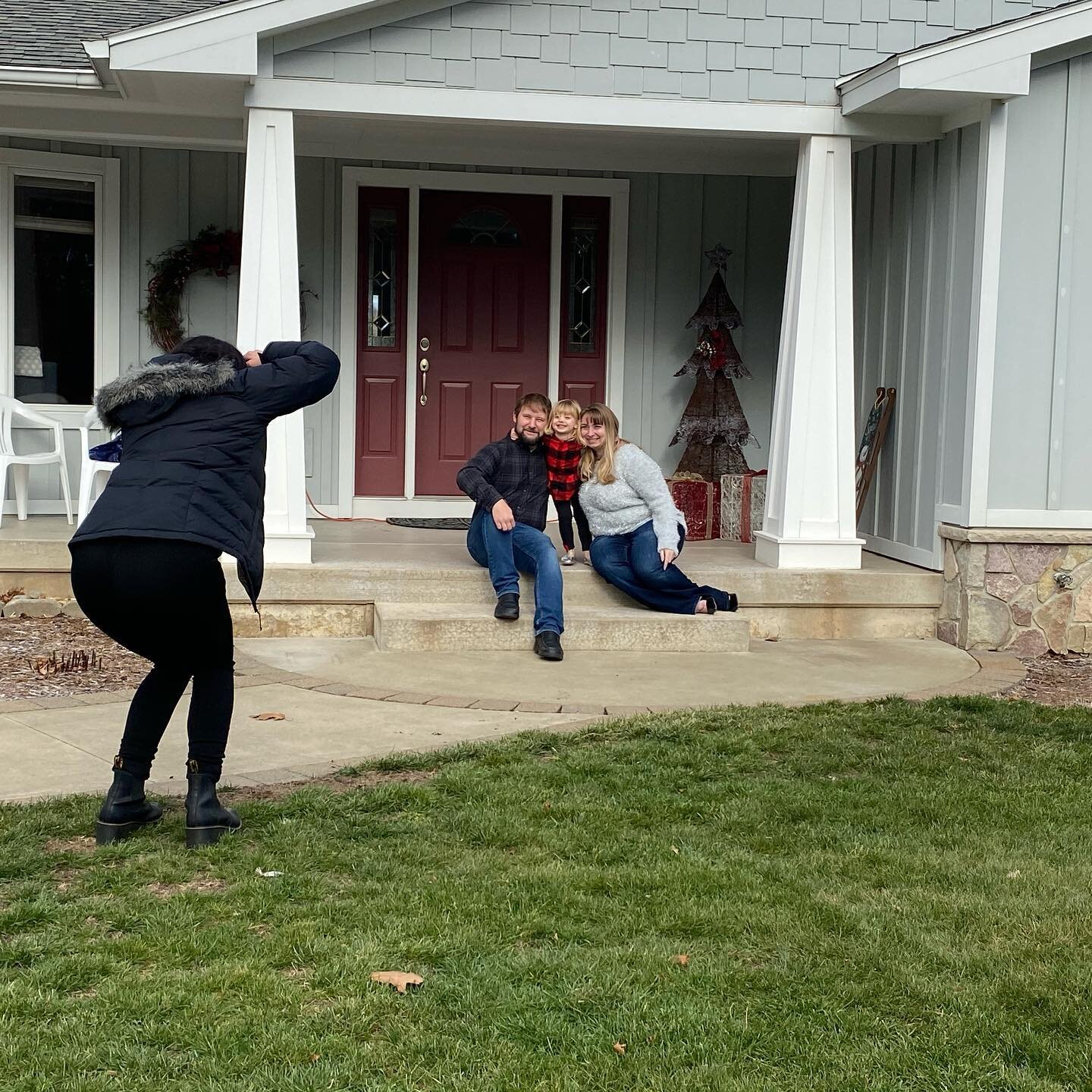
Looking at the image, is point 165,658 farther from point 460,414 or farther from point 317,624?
point 460,414

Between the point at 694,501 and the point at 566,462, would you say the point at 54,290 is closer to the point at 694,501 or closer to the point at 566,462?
the point at 566,462

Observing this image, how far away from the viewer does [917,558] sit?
8266 millimetres

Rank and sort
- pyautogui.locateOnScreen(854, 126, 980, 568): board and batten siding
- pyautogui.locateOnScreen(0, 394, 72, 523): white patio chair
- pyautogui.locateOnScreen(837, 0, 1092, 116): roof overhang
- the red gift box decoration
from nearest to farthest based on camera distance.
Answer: pyautogui.locateOnScreen(837, 0, 1092, 116): roof overhang < pyautogui.locateOnScreen(854, 126, 980, 568): board and batten siding < pyautogui.locateOnScreen(0, 394, 72, 523): white patio chair < the red gift box decoration

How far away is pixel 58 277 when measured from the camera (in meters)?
9.48

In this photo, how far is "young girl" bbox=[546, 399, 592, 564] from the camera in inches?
294

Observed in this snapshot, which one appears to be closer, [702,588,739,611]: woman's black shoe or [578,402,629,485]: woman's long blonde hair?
[578,402,629,485]: woman's long blonde hair

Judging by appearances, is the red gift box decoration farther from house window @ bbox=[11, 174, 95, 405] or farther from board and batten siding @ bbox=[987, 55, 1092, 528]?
house window @ bbox=[11, 174, 95, 405]

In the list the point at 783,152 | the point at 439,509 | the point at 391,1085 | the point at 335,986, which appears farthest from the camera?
the point at 439,509

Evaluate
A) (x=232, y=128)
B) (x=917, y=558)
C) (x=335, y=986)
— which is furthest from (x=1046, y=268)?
(x=335, y=986)

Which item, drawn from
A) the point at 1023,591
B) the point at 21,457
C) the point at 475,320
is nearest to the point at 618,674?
the point at 1023,591

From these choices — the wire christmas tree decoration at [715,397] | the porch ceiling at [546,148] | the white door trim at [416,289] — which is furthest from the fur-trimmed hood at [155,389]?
the wire christmas tree decoration at [715,397]

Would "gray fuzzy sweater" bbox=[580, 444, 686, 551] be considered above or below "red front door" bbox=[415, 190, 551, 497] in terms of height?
below

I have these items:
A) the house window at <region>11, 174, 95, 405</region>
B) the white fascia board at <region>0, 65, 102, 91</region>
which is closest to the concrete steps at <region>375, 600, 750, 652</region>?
the white fascia board at <region>0, 65, 102, 91</region>

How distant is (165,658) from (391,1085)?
1648 millimetres
